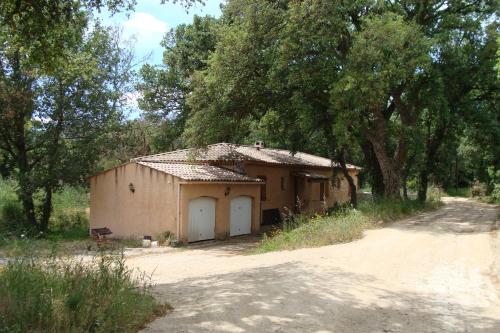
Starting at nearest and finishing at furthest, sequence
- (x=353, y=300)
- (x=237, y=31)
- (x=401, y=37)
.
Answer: (x=353, y=300) → (x=401, y=37) → (x=237, y=31)

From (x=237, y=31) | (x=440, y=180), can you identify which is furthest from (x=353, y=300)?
(x=440, y=180)

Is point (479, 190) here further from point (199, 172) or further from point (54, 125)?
point (54, 125)

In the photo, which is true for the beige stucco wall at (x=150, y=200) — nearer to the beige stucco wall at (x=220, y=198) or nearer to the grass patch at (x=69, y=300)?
the beige stucco wall at (x=220, y=198)

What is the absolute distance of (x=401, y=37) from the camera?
60.9ft

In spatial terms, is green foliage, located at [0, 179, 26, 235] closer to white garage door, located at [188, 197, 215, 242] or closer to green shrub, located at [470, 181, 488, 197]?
white garage door, located at [188, 197, 215, 242]

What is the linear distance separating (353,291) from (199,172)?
15.7 m

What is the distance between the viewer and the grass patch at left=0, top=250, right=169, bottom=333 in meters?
5.19

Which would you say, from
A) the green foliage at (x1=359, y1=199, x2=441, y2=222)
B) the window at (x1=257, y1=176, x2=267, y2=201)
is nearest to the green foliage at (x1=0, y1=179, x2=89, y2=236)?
the window at (x1=257, y1=176, x2=267, y2=201)

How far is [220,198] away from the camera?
23.6m

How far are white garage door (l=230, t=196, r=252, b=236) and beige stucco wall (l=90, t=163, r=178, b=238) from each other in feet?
12.8

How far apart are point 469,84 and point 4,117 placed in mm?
23257

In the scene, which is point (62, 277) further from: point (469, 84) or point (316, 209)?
point (316, 209)

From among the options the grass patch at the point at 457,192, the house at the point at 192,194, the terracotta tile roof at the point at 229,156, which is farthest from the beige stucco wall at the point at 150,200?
the grass patch at the point at 457,192

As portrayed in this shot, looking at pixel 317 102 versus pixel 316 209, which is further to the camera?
pixel 316 209
